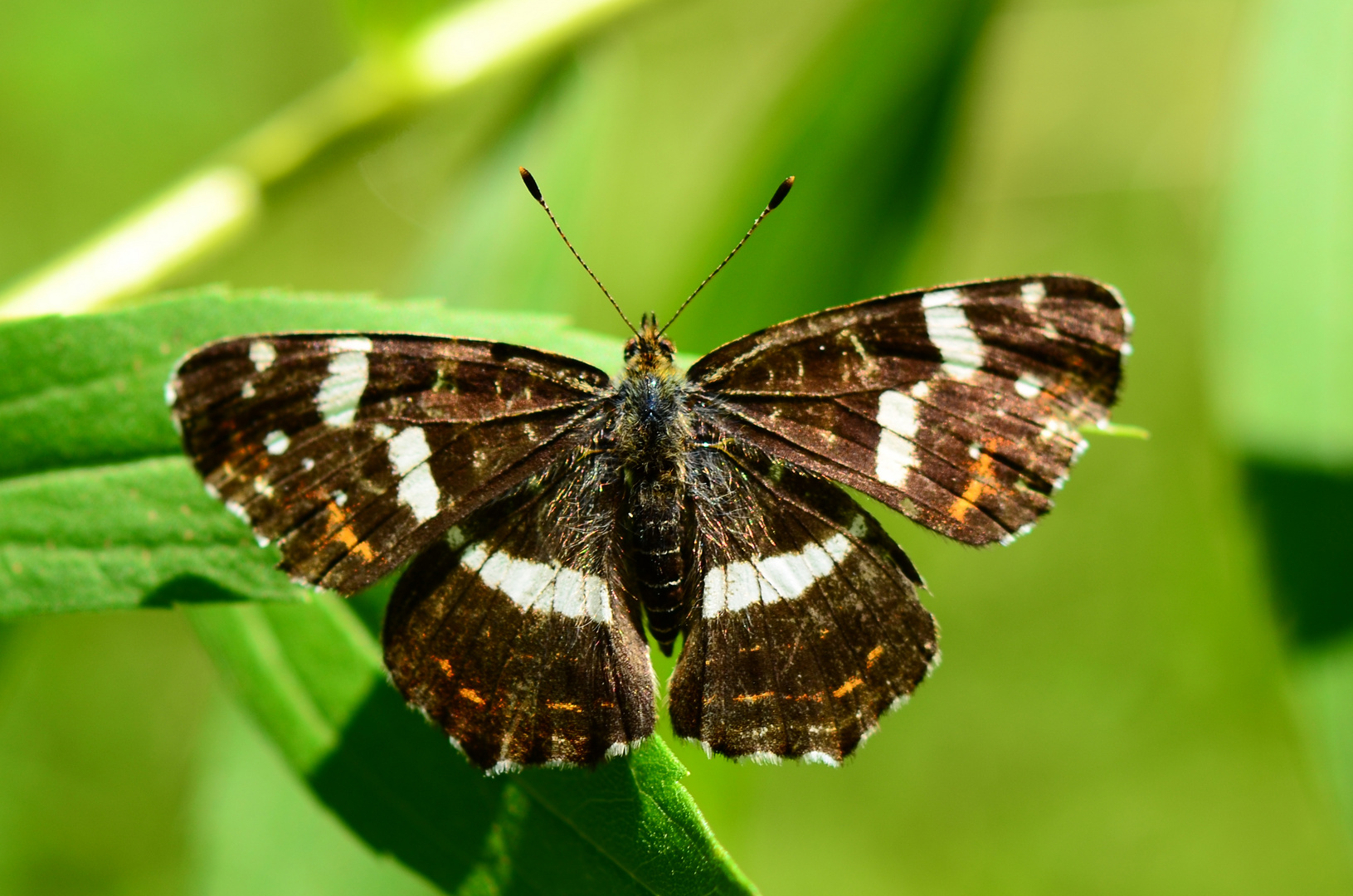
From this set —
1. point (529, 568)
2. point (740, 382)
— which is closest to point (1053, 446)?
point (740, 382)

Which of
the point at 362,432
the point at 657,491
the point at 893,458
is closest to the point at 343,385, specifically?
the point at 362,432

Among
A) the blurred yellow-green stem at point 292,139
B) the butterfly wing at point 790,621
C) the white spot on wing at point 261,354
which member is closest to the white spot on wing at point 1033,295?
the butterfly wing at point 790,621

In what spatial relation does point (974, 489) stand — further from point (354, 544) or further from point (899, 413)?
point (354, 544)

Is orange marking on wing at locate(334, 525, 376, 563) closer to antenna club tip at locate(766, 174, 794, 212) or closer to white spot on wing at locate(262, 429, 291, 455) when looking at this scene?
white spot on wing at locate(262, 429, 291, 455)

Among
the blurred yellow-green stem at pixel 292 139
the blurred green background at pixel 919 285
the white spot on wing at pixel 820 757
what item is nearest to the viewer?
the white spot on wing at pixel 820 757

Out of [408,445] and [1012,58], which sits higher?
[1012,58]

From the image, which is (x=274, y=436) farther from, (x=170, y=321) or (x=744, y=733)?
(x=744, y=733)

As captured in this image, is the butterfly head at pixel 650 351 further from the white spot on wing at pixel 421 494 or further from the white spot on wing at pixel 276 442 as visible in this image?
the white spot on wing at pixel 276 442
